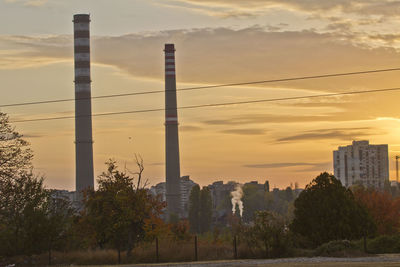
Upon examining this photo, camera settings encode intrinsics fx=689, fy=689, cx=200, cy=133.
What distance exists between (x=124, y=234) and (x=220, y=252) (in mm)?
6216

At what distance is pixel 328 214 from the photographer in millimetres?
36906

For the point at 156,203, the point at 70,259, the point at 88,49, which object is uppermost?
the point at 88,49

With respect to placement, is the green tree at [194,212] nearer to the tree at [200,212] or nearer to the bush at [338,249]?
the tree at [200,212]

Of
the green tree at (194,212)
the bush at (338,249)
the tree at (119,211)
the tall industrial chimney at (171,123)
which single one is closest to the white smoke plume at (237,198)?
the green tree at (194,212)

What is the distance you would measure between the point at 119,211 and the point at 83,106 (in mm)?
58039

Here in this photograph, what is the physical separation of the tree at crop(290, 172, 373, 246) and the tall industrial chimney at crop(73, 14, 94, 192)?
5916cm

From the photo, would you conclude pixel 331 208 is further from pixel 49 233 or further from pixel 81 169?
pixel 81 169

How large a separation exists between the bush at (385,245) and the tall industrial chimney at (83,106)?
63.9 meters

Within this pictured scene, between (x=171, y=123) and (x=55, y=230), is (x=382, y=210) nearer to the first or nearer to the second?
(x=55, y=230)

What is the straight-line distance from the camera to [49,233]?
119 ft

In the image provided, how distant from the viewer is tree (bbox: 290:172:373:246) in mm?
36688

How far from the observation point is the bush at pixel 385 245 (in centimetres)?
3319

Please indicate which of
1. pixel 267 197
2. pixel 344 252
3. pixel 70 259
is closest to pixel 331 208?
pixel 344 252

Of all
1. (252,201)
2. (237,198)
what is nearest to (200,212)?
(252,201)
